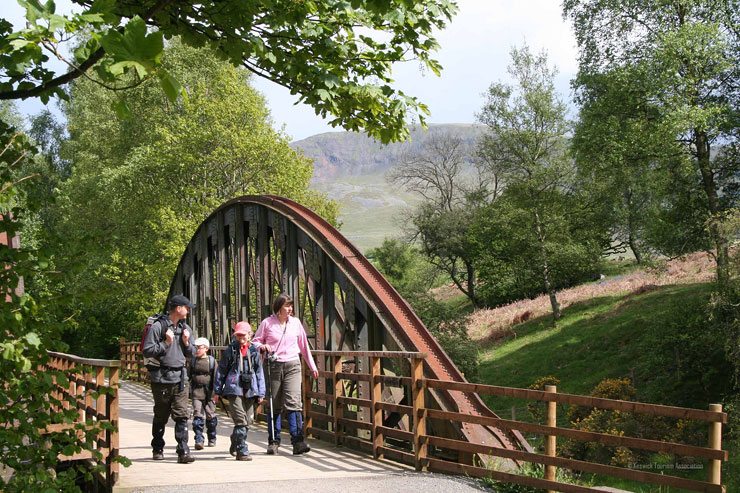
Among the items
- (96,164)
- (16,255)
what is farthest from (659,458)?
(96,164)

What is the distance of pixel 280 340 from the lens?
991 centimetres

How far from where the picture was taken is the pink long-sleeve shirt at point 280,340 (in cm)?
991

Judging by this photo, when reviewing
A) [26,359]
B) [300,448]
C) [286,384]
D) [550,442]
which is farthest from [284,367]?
A: [26,359]

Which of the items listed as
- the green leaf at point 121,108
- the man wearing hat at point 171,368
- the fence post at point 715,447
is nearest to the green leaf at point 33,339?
the green leaf at point 121,108

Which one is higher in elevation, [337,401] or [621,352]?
[337,401]

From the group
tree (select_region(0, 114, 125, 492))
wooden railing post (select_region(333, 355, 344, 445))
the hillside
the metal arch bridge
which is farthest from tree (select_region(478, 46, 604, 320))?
tree (select_region(0, 114, 125, 492))

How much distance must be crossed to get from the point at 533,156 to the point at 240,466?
34.7 m

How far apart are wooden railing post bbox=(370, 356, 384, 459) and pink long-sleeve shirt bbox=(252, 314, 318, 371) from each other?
79 centimetres

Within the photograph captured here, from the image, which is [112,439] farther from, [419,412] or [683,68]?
[683,68]

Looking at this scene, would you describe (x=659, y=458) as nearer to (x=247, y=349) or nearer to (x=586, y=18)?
(x=247, y=349)

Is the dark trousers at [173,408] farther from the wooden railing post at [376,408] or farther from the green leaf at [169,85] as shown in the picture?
the green leaf at [169,85]

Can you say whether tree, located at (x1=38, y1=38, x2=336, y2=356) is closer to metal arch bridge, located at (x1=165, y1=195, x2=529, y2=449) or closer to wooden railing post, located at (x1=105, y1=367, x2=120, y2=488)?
metal arch bridge, located at (x1=165, y1=195, x2=529, y2=449)

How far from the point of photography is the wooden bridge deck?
26.7 ft

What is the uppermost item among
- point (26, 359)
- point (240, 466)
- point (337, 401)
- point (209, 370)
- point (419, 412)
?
point (26, 359)
